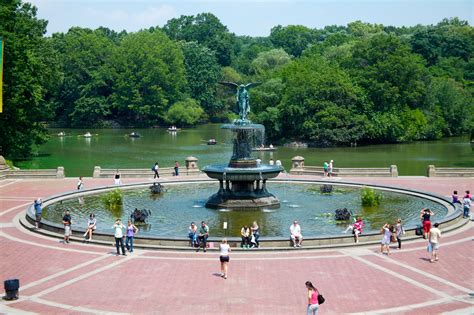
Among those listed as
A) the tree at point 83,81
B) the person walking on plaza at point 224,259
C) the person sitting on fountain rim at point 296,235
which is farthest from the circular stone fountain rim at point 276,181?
the tree at point 83,81

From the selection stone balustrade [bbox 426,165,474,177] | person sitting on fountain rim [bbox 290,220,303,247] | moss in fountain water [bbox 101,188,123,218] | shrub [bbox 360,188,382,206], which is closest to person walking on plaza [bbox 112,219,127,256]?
person sitting on fountain rim [bbox 290,220,303,247]

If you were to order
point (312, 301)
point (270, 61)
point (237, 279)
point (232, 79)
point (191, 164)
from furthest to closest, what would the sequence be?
point (232, 79) → point (270, 61) → point (191, 164) → point (237, 279) → point (312, 301)

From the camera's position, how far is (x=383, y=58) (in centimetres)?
11019

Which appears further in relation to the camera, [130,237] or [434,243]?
[130,237]

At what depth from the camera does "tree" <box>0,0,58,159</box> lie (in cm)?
7181

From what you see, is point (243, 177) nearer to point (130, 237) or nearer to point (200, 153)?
point (130, 237)

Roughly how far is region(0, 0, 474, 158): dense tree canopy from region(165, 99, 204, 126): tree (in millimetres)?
245

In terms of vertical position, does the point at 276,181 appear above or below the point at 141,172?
below

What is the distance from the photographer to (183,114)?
149 meters

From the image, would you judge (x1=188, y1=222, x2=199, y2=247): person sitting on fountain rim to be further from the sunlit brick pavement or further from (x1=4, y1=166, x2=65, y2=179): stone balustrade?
(x1=4, y1=166, x2=65, y2=179): stone balustrade

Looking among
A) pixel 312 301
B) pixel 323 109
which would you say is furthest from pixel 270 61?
pixel 312 301

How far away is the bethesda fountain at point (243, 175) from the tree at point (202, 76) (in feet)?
394

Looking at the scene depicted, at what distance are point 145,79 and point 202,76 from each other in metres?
20.9

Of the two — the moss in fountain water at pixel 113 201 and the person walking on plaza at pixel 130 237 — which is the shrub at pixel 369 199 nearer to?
the moss in fountain water at pixel 113 201
